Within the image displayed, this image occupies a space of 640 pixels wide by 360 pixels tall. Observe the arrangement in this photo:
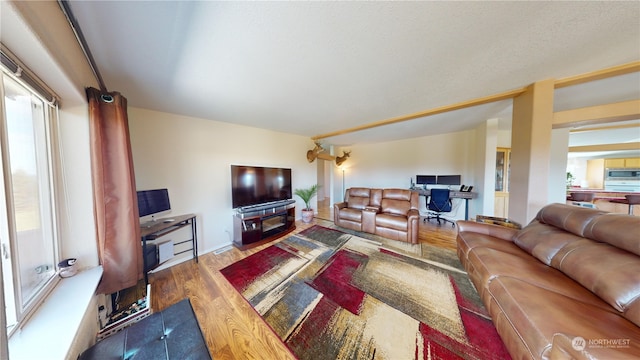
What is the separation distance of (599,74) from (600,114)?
1.57 ft

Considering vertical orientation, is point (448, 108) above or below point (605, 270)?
above

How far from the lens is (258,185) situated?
3.23m

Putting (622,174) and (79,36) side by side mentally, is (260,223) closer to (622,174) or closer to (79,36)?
(79,36)

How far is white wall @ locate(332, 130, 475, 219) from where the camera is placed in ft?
13.5

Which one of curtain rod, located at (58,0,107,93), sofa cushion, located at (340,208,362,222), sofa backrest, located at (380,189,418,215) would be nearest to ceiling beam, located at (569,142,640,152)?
sofa backrest, located at (380,189,418,215)

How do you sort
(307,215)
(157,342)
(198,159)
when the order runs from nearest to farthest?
(157,342) < (198,159) < (307,215)

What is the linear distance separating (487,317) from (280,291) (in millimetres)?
1943

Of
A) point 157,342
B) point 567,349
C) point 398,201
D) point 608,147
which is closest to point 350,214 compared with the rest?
point 398,201

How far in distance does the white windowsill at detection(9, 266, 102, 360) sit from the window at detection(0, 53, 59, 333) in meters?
0.06

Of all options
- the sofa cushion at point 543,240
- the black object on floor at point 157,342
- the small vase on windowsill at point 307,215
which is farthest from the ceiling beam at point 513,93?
the black object on floor at point 157,342

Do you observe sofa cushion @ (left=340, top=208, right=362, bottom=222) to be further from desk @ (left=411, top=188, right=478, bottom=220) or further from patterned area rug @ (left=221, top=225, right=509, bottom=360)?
desk @ (left=411, top=188, right=478, bottom=220)

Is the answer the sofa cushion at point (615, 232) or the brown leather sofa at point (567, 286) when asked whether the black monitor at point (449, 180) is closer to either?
the brown leather sofa at point (567, 286)

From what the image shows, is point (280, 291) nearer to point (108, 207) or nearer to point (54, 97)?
point (108, 207)

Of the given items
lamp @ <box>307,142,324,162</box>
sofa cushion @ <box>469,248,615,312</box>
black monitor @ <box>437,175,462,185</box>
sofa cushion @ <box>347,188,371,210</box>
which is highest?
lamp @ <box>307,142,324,162</box>
